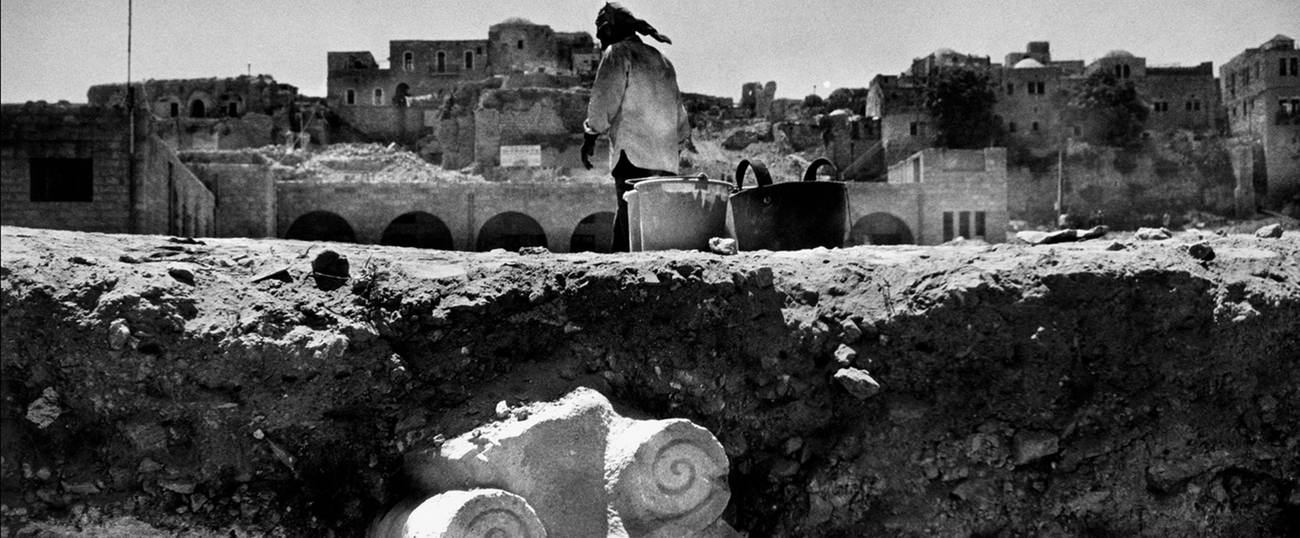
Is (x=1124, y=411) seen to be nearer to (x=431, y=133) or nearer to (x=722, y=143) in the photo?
(x=722, y=143)

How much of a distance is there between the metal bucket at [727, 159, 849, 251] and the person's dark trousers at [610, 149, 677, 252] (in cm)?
96

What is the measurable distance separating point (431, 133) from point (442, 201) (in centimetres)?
1755

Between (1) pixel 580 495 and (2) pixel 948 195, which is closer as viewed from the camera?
(1) pixel 580 495

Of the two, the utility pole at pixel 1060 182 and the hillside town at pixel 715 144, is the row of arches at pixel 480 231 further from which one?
the utility pole at pixel 1060 182

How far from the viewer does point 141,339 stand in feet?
13.3

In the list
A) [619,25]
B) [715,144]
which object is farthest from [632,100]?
[715,144]

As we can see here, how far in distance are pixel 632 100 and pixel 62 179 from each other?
10524 millimetres

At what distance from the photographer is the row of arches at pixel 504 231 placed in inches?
1142

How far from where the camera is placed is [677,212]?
6.41m

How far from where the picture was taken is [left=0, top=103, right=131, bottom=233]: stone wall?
13445 mm

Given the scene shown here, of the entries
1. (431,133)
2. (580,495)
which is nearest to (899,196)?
(431,133)

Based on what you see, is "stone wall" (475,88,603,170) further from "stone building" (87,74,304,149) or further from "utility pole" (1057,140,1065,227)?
"utility pole" (1057,140,1065,227)

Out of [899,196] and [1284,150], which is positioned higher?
[1284,150]

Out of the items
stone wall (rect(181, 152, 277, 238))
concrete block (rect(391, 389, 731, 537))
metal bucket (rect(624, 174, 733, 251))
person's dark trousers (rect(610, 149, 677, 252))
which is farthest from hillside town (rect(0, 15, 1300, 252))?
concrete block (rect(391, 389, 731, 537))
